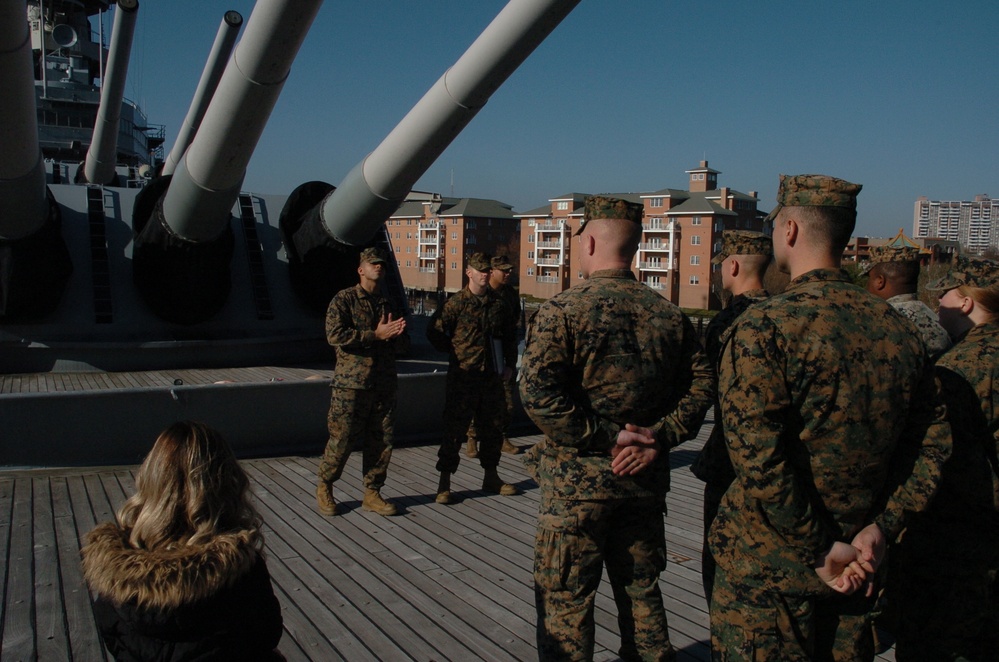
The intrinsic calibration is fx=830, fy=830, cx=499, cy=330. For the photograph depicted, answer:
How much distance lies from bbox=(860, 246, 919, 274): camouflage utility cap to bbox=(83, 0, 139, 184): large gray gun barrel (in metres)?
8.65

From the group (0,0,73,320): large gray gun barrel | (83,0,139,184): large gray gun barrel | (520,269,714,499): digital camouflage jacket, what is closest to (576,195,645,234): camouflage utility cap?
(520,269,714,499): digital camouflage jacket

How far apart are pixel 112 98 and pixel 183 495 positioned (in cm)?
1083

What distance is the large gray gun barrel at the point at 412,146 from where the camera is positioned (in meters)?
4.67

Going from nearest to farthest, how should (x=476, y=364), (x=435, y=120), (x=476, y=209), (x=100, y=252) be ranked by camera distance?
(x=476, y=364)
(x=435, y=120)
(x=100, y=252)
(x=476, y=209)

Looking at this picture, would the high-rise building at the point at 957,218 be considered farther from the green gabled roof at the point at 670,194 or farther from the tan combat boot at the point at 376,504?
the tan combat boot at the point at 376,504

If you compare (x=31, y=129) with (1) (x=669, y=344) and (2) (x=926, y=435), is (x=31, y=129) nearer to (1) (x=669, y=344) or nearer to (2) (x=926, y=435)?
(1) (x=669, y=344)

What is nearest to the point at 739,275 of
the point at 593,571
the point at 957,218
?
the point at 593,571

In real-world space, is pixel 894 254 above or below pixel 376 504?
above

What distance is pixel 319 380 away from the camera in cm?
610

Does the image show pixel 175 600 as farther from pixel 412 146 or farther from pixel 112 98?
pixel 112 98

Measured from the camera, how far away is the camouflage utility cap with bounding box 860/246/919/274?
12.5 ft

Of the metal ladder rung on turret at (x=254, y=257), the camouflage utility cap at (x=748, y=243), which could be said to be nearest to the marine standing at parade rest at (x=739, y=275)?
the camouflage utility cap at (x=748, y=243)

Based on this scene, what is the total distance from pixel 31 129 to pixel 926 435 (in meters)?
5.95

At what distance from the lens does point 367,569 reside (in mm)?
3926
